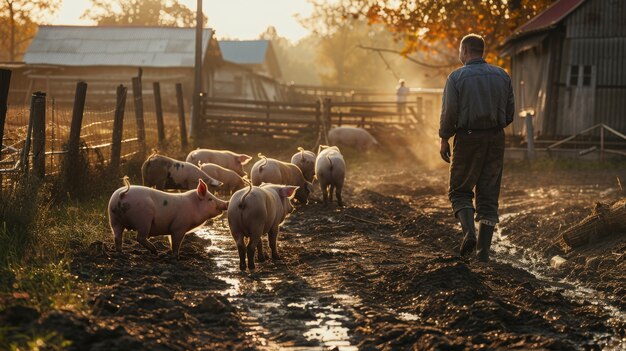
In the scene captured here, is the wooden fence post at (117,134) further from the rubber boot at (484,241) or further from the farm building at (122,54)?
the farm building at (122,54)

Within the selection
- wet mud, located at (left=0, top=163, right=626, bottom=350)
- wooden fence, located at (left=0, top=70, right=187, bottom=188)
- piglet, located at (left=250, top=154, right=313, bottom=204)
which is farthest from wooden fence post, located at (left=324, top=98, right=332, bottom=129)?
wet mud, located at (left=0, top=163, right=626, bottom=350)

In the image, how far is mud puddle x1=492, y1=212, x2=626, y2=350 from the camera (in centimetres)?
555

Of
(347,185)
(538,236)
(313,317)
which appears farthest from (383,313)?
(347,185)

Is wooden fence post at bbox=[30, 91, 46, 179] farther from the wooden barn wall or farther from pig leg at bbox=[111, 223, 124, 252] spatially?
the wooden barn wall

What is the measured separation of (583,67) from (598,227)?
1269 cm

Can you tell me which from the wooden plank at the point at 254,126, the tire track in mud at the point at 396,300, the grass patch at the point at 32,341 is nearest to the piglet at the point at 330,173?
the tire track in mud at the point at 396,300

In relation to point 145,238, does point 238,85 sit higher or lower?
higher

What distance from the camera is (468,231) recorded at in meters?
8.18

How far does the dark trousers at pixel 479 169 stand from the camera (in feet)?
27.0

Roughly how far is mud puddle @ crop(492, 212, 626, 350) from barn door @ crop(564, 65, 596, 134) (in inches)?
417

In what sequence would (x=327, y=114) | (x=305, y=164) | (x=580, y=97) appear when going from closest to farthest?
(x=305, y=164)
(x=580, y=97)
(x=327, y=114)

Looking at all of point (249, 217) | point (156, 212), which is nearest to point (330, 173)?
point (156, 212)

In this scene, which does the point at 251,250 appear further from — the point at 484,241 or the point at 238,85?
the point at 238,85

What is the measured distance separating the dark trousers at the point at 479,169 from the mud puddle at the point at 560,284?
66 cm
